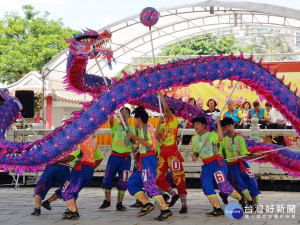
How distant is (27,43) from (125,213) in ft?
95.4

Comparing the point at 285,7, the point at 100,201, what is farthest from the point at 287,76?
the point at 100,201

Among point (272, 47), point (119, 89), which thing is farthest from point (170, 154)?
point (272, 47)

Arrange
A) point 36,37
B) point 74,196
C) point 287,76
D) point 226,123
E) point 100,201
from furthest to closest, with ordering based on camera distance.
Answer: point 36,37, point 287,76, point 100,201, point 226,123, point 74,196

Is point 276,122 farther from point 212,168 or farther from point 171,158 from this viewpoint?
point 212,168

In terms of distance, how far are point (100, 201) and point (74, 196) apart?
8.32 ft

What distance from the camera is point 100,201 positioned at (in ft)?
35.0

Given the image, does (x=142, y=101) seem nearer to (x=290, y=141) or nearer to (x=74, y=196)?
(x=74, y=196)

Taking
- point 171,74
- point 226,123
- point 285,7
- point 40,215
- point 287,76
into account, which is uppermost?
point 285,7

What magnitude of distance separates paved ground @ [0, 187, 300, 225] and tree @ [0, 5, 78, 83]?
24.8 meters

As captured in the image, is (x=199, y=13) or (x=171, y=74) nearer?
(x=171, y=74)

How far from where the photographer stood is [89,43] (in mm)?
7723

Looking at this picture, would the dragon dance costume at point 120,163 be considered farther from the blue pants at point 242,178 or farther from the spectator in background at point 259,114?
the spectator in background at point 259,114

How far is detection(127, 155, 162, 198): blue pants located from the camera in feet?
26.1

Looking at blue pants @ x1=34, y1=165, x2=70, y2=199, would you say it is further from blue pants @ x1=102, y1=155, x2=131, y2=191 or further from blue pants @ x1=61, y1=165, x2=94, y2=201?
blue pants @ x1=102, y1=155, x2=131, y2=191
